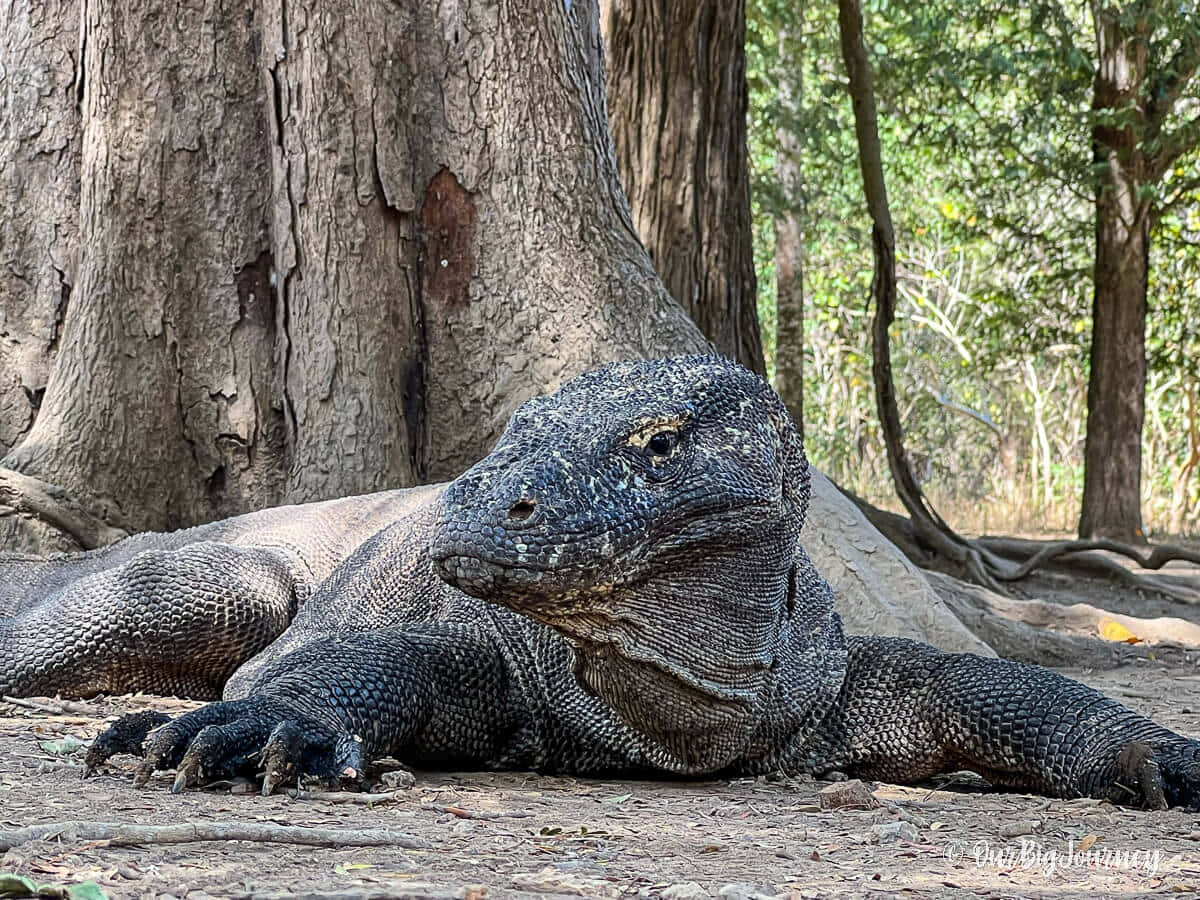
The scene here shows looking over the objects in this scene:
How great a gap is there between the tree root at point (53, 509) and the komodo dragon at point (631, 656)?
1.27 m

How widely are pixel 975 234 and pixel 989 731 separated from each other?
9.06m

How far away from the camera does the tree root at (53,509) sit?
483 cm

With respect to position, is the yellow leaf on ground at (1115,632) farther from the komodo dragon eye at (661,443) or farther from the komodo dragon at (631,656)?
the komodo dragon eye at (661,443)

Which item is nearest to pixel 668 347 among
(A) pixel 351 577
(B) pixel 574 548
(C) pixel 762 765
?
(A) pixel 351 577

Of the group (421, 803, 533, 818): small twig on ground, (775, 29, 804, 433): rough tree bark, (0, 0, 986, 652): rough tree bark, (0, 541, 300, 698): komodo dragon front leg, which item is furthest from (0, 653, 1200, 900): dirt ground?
(775, 29, 804, 433): rough tree bark

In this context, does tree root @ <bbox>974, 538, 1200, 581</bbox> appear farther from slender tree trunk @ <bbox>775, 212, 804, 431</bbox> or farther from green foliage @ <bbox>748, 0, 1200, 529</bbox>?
slender tree trunk @ <bbox>775, 212, 804, 431</bbox>

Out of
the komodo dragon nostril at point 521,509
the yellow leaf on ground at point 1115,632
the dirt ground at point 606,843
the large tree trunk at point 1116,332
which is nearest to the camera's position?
the dirt ground at point 606,843

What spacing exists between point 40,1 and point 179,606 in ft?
9.30

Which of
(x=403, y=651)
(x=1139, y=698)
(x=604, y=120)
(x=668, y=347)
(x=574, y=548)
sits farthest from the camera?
(x=604, y=120)

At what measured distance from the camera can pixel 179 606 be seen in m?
3.78

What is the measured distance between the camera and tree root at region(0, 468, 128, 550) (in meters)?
4.83

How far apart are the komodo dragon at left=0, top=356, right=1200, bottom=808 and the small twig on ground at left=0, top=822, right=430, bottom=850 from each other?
0.44 m

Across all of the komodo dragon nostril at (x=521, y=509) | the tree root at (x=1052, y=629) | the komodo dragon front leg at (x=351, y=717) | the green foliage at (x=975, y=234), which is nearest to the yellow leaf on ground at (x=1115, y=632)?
the tree root at (x=1052, y=629)

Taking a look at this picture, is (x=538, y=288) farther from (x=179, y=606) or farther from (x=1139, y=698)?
(x=1139, y=698)
